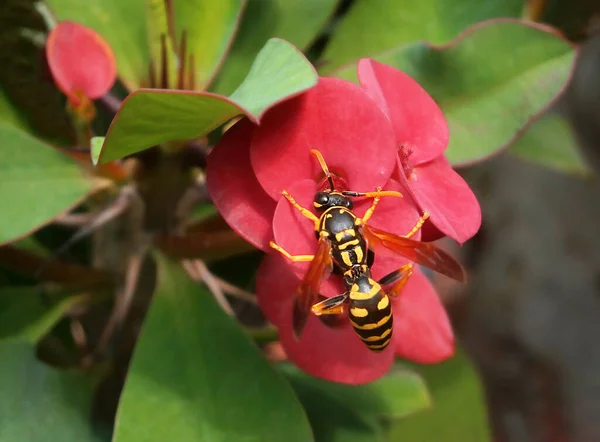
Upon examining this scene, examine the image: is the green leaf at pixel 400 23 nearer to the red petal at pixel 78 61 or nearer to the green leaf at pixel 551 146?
the red petal at pixel 78 61

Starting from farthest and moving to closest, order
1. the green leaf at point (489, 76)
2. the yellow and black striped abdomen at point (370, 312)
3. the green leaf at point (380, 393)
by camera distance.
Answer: the green leaf at point (380, 393), the green leaf at point (489, 76), the yellow and black striped abdomen at point (370, 312)

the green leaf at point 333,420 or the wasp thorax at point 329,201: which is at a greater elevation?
the wasp thorax at point 329,201

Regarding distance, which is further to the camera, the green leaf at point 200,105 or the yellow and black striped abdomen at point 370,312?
the yellow and black striped abdomen at point 370,312

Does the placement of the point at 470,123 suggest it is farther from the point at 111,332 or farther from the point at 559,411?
the point at 559,411

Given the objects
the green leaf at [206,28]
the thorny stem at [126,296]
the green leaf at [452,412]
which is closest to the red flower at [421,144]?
the green leaf at [206,28]

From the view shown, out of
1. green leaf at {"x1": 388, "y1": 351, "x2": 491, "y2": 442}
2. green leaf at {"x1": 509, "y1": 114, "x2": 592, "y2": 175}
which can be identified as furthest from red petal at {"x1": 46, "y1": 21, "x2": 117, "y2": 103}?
green leaf at {"x1": 388, "y1": 351, "x2": 491, "y2": 442}

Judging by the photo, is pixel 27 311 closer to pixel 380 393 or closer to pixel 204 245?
pixel 204 245

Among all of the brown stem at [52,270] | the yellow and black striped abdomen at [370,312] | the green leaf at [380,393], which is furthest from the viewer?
the green leaf at [380,393]

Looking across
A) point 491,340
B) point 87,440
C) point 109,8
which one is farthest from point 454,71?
point 491,340
